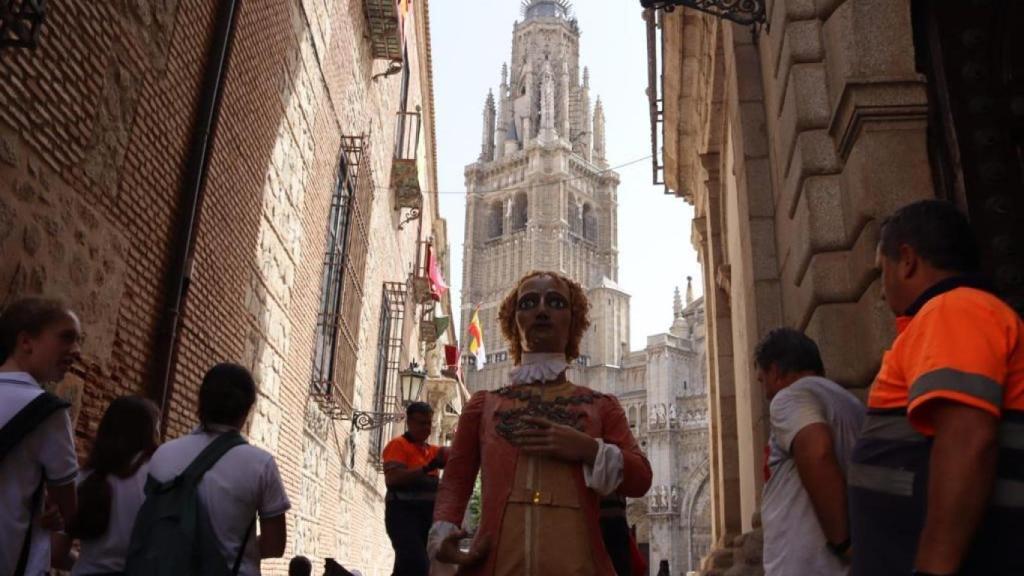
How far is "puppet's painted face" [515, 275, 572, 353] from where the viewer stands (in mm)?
3275

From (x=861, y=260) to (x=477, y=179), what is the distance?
8302cm

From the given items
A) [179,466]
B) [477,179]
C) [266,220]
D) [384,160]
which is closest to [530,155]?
[477,179]

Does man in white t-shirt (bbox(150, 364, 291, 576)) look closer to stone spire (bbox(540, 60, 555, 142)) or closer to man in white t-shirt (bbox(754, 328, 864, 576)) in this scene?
man in white t-shirt (bbox(754, 328, 864, 576))

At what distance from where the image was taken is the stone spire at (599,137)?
8662 centimetres

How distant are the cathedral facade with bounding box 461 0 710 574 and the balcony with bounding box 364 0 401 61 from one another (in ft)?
174

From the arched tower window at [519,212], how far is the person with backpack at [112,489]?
79690 millimetres

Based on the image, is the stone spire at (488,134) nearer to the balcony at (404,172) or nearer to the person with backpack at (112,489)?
the balcony at (404,172)

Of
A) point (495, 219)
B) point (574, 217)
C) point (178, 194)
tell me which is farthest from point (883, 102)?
point (495, 219)

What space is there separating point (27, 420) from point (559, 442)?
1.77 m

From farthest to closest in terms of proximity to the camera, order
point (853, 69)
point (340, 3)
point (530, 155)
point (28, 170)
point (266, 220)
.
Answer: point (530, 155) < point (340, 3) < point (266, 220) < point (853, 69) < point (28, 170)

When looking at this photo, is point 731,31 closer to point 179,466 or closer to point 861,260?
point 861,260

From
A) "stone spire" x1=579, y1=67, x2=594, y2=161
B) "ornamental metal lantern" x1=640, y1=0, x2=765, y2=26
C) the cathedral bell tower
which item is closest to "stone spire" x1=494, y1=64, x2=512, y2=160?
the cathedral bell tower

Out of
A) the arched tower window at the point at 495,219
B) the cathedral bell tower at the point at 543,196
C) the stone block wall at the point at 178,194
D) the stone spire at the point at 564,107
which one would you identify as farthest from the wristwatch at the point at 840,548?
the stone spire at the point at 564,107

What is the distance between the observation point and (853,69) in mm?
4781
